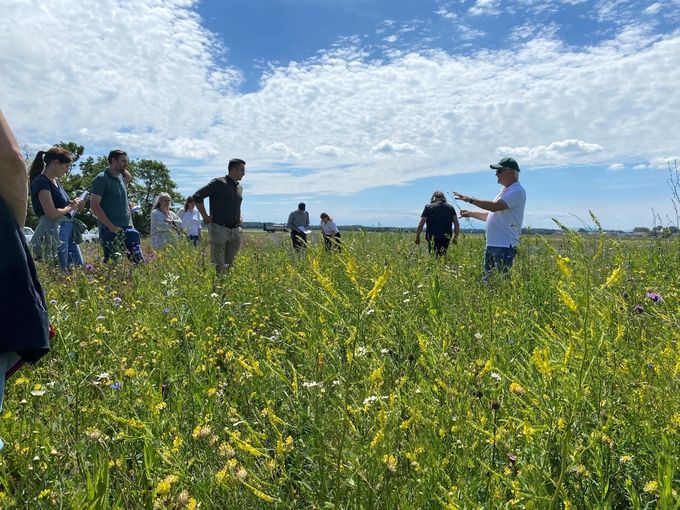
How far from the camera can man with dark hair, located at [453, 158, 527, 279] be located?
16.0 ft

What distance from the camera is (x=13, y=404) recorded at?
2.14 m

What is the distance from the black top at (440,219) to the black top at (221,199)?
10.9ft

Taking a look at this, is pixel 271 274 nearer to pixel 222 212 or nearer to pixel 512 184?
pixel 222 212

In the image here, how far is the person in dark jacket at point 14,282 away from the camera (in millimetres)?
1298

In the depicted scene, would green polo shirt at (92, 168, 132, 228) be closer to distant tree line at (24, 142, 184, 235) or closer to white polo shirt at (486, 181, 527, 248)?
white polo shirt at (486, 181, 527, 248)

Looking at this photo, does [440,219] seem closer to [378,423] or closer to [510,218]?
[510,218]

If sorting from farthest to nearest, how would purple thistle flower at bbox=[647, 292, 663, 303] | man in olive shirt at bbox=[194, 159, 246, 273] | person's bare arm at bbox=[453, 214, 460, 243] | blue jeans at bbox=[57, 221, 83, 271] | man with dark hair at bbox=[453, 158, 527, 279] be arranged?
person's bare arm at bbox=[453, 214, 460, 243]
man in olive shirt at bbox=[194, 159, 246, 273]
blue jeans at bbox=[57, 221, 83, 271]
man with dark hair at bbox=[453, 158, 527, 279]
purple thistle flower at bbox=[647, 292, 663, 303]

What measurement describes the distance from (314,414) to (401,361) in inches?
31.3

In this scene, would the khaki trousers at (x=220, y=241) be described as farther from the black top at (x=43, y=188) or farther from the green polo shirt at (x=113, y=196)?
the black top at (x=43, y=188)

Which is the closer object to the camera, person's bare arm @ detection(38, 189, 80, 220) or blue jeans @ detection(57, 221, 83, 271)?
person's bare arm @ detection(38, 189, 80, 220)

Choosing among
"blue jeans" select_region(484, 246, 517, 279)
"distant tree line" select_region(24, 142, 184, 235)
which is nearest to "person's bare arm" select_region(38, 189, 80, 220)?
"blue jeans" select_region(484, 246, 517, 279)

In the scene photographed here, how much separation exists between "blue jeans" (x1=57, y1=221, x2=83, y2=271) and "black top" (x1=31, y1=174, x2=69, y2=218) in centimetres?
41

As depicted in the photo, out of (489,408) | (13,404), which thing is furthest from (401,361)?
(13,404)

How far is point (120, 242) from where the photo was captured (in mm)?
5633
